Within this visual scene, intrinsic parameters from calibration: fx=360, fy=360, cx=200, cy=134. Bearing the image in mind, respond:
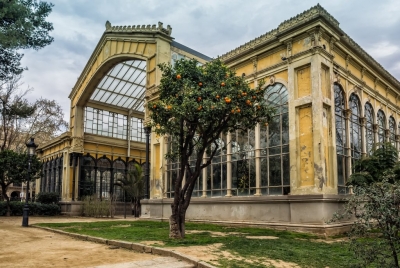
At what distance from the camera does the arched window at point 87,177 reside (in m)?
31.8

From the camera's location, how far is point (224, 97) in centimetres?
1087

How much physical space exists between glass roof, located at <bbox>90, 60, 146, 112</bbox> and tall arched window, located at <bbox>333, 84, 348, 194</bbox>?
54.0ft

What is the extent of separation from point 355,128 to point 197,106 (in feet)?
31.1

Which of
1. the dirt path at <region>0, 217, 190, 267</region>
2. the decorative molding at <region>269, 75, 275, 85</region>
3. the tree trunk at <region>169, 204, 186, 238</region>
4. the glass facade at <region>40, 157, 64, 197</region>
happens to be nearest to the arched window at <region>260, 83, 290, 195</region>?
the decorative molding at <region>269, 75, 275, 85</region>

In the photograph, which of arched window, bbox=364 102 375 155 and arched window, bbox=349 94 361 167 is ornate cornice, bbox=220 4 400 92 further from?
arched window, bbox=349 94 361 167

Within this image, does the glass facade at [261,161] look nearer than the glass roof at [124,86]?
Yes

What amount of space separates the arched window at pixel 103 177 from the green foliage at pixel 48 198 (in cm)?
358

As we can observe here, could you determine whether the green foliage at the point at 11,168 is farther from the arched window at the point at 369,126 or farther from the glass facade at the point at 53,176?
the arched window at the point at 369,126

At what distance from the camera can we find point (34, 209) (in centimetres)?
2892

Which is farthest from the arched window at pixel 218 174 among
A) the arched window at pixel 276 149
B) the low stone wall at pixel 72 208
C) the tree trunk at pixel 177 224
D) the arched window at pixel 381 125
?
the low stone wall at pixel 72 208

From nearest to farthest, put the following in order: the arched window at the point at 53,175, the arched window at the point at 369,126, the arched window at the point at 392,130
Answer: the arched window at the point at 369,126
the arched window at the point at 392,130
the arched window at the point at 53,175

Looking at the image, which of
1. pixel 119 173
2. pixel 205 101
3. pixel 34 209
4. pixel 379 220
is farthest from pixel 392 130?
pixel 34 209

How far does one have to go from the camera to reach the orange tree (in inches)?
422

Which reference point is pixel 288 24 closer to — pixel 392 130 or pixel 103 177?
pixel 392 130
